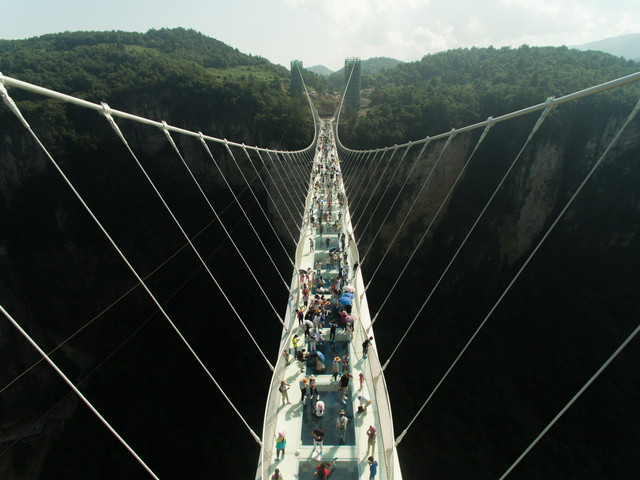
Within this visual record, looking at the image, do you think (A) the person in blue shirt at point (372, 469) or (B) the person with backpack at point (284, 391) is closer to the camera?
(A) the person in blue shirt at point (372, 469)

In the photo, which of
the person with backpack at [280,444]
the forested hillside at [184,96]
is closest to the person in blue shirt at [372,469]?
the person with backpack at [280,444]

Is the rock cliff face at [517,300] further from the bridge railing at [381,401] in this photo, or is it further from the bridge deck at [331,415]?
the bridge deck at [331,415]

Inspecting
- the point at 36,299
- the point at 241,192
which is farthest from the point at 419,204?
the point at 36,299

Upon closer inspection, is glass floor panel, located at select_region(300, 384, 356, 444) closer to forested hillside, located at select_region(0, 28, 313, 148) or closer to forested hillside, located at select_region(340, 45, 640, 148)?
forested hillside, located at select_region(340, 45, 640, 148)

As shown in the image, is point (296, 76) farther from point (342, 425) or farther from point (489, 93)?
point (342, 425)

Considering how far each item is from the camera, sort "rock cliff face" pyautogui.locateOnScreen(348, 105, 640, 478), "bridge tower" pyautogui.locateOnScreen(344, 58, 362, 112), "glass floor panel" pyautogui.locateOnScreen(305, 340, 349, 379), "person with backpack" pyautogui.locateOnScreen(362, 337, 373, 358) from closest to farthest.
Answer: "glass floor panel" pyautogui.locateOnScreen(305, 340, 349, 379)
"person with backpack" pyautogui.locateOnScreen(362, 337, 373, 358)
"rock cliff face" pyautogui.locateOnScreen(348, 105, 640, 478)
"bridge tower" pyautogui.locateOnScreen(344, 58, 362, 112)

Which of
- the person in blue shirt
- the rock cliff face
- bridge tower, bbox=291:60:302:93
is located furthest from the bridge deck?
bridge tower, bbox=291:60:302:93

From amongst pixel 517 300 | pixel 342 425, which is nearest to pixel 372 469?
pixel 342 425
